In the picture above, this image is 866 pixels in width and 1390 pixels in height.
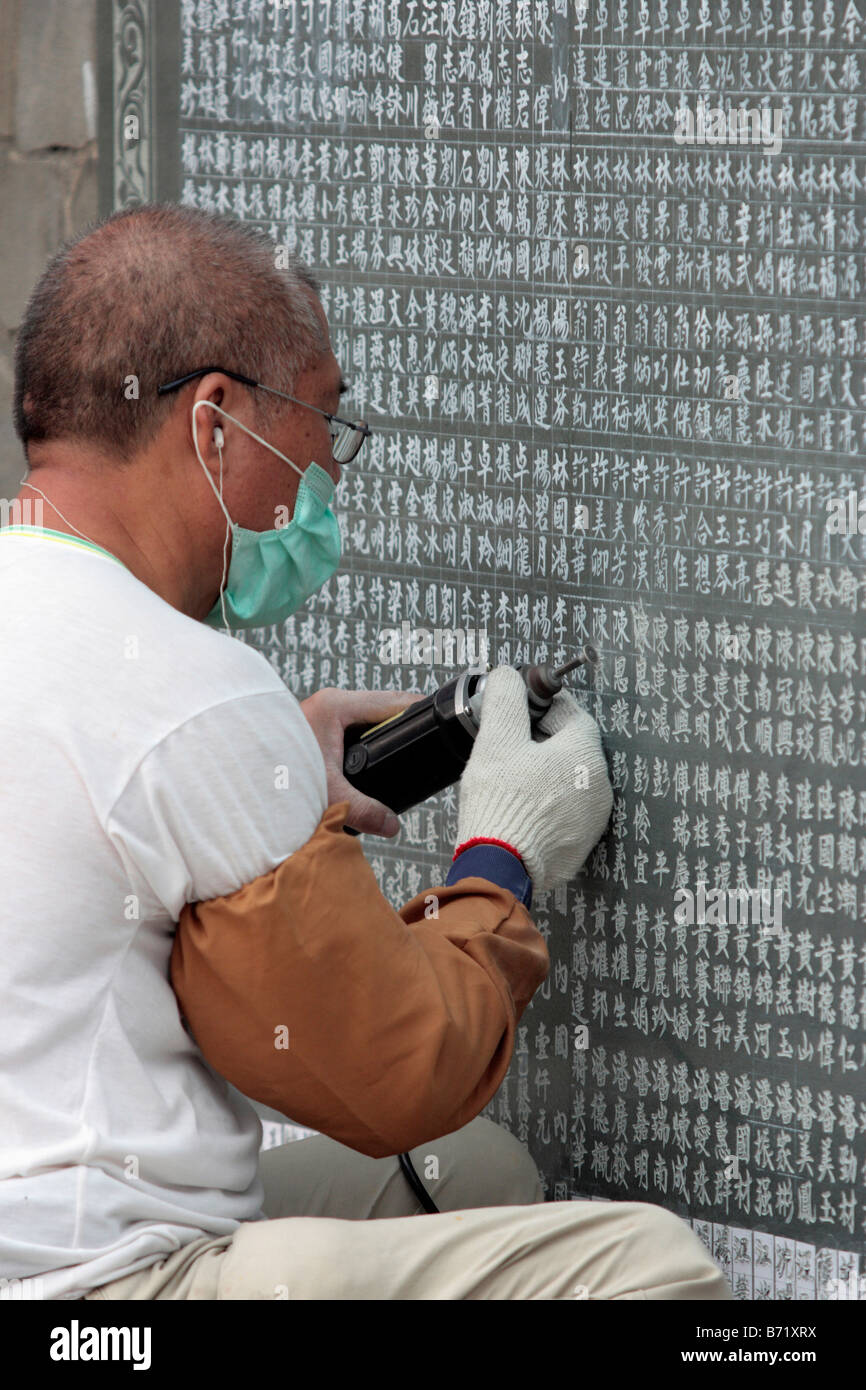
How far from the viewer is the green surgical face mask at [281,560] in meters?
1.15

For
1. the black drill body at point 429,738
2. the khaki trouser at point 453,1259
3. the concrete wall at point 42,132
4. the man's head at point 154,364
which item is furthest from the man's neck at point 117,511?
the concrete wall at point 42,132

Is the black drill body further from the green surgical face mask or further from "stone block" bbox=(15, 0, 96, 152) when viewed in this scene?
"stone block" bbox=(15, 0, 96, 152)

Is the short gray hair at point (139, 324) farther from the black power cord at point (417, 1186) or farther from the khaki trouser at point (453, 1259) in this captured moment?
the black power cord at point (417, 1186)

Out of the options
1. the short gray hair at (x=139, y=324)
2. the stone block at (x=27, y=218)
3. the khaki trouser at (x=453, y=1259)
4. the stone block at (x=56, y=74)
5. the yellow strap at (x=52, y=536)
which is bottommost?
the khaki trouser at (x=453, y=1259)

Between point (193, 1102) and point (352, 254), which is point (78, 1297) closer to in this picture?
point (193, 1102)

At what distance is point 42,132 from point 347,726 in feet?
2.91

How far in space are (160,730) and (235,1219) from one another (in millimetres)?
387

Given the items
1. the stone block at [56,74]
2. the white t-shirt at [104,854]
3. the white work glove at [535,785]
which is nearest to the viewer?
the white t-shirt at [104,854]

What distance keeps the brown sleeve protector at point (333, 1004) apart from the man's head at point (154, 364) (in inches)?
10.9

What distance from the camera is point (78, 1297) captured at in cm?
93

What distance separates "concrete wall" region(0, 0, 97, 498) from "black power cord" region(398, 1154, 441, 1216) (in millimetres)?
1163

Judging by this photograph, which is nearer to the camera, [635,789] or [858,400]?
[858,400]

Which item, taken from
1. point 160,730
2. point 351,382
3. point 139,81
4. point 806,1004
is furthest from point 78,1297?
point 139,81

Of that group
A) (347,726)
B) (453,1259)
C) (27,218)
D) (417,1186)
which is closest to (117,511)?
(347,726)
